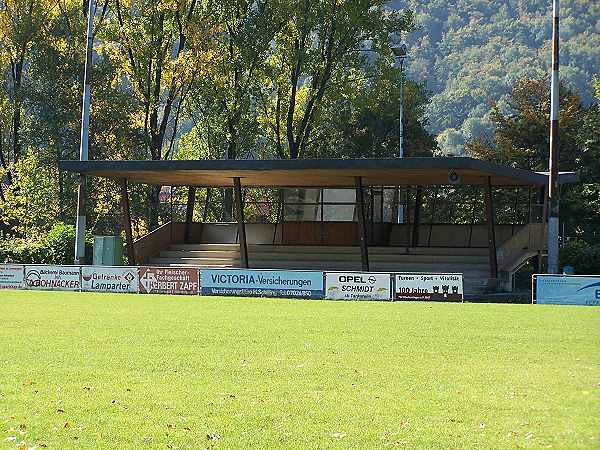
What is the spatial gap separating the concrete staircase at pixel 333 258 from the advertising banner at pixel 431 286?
5596mm

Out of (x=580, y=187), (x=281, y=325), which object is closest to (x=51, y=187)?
(x=580, y=187)

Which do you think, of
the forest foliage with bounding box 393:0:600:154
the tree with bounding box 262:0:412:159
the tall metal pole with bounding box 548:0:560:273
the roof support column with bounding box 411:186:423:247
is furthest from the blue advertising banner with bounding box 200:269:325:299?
the forest foliage with bounding box 393:0:600:154

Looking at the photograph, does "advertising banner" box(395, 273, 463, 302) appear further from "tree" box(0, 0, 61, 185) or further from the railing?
"tree" box(0, 0, 61, 185)

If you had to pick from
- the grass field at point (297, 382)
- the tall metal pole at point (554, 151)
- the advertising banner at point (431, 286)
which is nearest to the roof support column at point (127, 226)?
the advertising banner at point (431, 286)

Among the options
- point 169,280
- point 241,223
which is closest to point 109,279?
point 169,280

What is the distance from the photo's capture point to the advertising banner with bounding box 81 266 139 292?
3694 cm

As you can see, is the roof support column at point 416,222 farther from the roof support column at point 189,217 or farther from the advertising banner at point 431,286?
the advertising banner at point 431,286

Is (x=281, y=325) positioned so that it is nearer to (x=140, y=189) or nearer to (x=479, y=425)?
(x=479, y=425)

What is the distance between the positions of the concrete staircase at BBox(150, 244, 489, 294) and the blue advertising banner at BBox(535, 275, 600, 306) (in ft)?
20.2

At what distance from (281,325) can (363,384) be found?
9.05 metres

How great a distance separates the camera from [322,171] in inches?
1563

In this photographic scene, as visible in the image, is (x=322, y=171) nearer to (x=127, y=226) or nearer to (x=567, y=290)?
(x=127, y=226)

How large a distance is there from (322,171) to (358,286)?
282 inches

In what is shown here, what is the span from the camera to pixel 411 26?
58.2m
